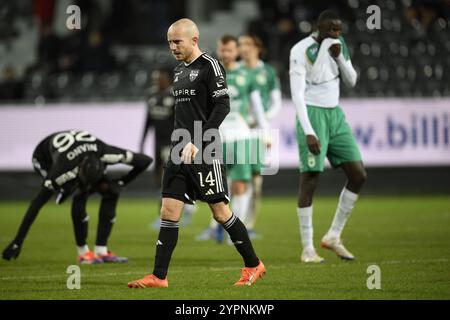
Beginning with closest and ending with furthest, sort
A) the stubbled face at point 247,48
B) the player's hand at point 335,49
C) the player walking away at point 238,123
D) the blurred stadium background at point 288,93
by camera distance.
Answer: the player's hand at point 335,49
the player walking away at point 238,123
the stubbled face at point 247,48
the blurred stadium background at point 288,93

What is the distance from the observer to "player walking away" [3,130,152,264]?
9958 millimetres

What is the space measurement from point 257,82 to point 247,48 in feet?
1.58

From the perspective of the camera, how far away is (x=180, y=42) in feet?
25.6

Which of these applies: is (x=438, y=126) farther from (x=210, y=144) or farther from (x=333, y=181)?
(x=210, y=144)

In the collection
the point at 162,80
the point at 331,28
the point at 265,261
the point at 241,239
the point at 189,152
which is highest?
the point at 331,28

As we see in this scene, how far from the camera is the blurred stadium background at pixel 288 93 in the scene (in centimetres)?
2002

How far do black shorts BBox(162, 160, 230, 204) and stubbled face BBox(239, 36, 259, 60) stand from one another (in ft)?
17.8

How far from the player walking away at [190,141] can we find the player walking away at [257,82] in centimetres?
461

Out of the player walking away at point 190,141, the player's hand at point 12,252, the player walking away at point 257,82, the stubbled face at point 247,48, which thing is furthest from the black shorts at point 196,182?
the stubbled face at point 247,48

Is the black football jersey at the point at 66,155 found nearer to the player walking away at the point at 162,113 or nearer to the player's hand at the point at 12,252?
the player's hand at the point at 12,252

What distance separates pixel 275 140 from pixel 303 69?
9.76 metres

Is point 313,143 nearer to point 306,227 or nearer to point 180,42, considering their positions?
point 306,227

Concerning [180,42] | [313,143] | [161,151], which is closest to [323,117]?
[313,143]

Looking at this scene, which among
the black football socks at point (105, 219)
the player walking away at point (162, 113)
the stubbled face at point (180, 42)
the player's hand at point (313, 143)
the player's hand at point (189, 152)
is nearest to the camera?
the player's hand at point (189, 152)
